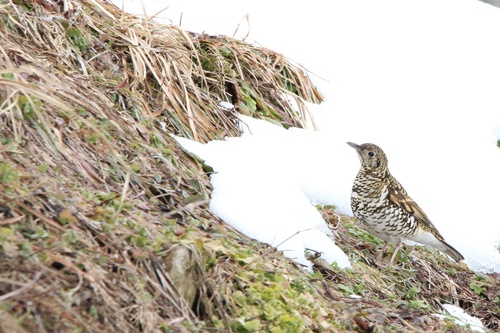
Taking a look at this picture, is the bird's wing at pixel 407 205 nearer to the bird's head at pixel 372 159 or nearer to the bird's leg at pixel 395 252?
the bird's head at pixel 372 159

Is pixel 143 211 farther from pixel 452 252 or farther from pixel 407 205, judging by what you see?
pixel 452 252

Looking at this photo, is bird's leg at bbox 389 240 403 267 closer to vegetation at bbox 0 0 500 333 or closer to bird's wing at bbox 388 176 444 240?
vegetation at bbox 0 0 500 333

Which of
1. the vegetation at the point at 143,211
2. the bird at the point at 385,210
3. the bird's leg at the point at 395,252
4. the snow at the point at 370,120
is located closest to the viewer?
the vegetation at the point at 143,211

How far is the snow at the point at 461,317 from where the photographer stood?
5477 mm

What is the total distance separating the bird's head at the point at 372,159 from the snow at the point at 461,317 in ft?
4.06

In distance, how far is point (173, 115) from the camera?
6.11 meters

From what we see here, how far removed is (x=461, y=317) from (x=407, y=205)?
1.12 m

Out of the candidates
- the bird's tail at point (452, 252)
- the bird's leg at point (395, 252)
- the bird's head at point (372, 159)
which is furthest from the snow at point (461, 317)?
the bird's head at point (372, 159)

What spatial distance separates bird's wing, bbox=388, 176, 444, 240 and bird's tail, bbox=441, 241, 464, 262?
73 mm

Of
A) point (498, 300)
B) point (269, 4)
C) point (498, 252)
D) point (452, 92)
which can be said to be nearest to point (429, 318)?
point (498, 300)

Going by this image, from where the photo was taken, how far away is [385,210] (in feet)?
20.9

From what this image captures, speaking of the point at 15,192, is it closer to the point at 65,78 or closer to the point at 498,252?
the point at 65,78

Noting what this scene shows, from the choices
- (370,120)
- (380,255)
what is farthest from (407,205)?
(370,120)

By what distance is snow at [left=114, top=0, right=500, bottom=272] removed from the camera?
223 inches
